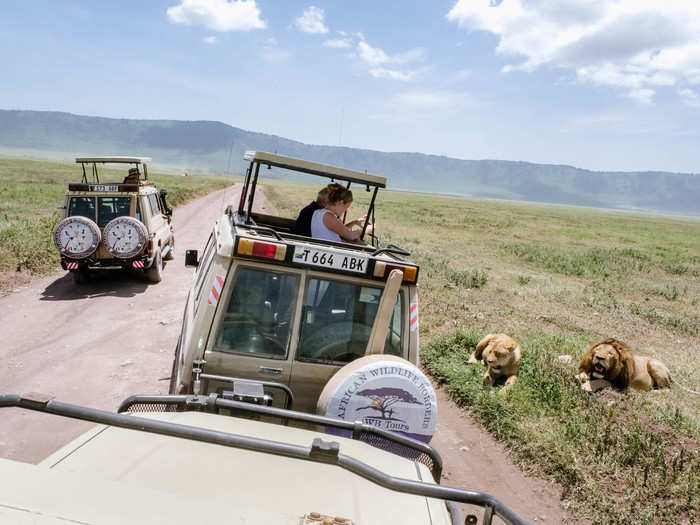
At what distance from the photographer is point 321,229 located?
539cm

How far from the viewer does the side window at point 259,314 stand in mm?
3691

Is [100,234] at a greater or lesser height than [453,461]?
greater

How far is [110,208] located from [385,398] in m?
9.58

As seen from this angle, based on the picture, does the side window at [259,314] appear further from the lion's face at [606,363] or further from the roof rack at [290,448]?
the lion's face at [606,363]

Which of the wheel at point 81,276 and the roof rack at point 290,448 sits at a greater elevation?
the roof rack at point 290,448

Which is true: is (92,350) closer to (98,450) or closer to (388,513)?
(98,450)

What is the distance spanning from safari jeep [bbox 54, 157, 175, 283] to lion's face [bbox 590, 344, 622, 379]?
8657 millimetres

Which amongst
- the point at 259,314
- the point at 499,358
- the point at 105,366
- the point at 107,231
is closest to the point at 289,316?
the point at 259,314

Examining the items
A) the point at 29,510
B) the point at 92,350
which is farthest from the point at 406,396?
the point at 92,350

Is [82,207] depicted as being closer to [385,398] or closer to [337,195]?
[337,195]

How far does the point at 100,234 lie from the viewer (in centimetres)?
1027

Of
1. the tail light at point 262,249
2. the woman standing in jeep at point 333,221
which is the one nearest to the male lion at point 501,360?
the woman standing in jeep at point 333,221

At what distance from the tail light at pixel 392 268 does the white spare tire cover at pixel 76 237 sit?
27.1 feet

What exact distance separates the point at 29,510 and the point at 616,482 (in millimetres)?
5397
